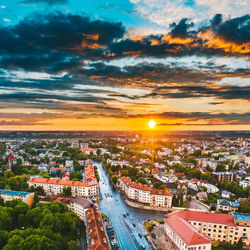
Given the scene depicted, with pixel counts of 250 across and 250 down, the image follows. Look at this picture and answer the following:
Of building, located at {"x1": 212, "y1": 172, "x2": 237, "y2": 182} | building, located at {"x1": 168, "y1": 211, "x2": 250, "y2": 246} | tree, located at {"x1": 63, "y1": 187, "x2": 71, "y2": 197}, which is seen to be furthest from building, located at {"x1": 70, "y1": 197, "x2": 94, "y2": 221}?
building, located at {"x1": 212, "y1": 172, "x2": 237, "y2": 182}

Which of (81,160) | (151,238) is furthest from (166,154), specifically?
(151,238)

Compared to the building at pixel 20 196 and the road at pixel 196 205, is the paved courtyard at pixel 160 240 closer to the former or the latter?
the road at pixel 196 205

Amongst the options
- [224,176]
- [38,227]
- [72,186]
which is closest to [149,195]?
[72,186]

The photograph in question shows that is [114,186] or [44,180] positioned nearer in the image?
[44,180]

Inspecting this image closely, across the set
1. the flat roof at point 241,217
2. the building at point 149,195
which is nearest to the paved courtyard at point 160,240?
the building at point 149,195

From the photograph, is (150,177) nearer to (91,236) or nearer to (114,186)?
(114,186)

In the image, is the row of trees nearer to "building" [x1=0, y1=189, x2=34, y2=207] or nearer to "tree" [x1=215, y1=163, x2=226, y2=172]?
"building" [x1=0, y1=189, x2=34, y2=207]
